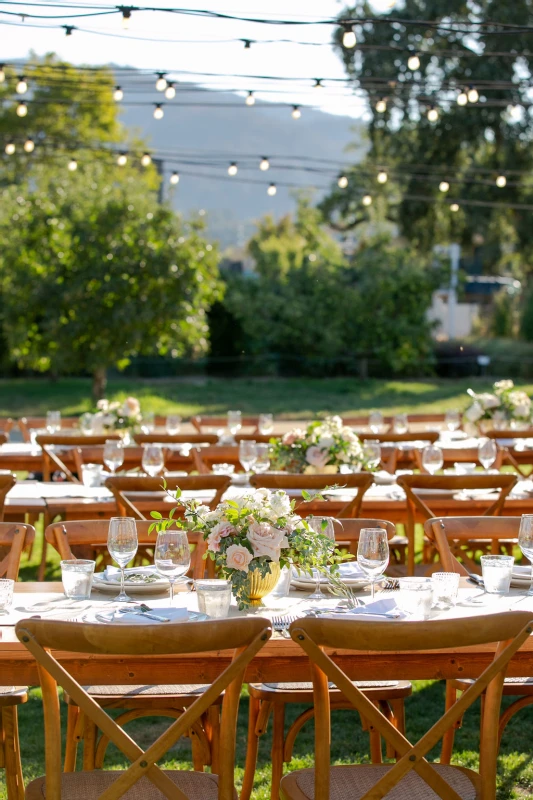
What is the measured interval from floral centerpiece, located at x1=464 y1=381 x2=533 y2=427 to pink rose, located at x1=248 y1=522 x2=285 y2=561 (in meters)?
5.97

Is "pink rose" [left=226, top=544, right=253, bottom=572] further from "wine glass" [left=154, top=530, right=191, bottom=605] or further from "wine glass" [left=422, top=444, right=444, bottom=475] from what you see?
"wine glass" [left=422, top=444, right=444, bottom=475]

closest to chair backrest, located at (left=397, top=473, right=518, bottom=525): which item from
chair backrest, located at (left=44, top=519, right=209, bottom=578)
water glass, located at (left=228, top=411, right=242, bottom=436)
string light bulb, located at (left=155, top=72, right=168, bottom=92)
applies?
chair backrest, located at (left=44, top=519, right=209, bottom=578)

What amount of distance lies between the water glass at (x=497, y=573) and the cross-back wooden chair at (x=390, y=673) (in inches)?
Answer: 27.9

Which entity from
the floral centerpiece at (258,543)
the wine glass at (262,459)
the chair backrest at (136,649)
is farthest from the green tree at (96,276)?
the chair backrest at (136,649)

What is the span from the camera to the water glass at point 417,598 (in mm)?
3217

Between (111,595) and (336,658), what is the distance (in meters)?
0.90

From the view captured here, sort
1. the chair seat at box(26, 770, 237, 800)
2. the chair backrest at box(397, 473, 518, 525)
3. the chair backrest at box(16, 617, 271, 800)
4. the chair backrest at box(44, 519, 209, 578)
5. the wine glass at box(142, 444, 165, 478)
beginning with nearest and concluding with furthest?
1. the chair backrest at box(16, 617, 271, 800)
2. the chair seat at box(26, 770, 237, 800)
3. the chair backrest at box(44, 519, 209, 578)
4. the chair backrest at box(397, 473, 518, 525)
5. the wine glass at box(142, 444, 165, 478)

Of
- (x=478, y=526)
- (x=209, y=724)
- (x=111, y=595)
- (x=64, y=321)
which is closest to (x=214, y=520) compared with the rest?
(x=111, y=595)

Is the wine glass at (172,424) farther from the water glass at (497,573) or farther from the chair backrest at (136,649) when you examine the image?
the chair backrest at (136,649)

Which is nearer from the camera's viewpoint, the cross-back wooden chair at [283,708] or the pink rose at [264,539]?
the pink rose at [264,539]

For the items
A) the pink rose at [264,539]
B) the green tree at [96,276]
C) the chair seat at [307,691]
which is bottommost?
the chair seat at [307,691]

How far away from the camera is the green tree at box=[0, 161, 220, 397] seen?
18844 millimetres

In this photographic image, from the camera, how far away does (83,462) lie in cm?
768

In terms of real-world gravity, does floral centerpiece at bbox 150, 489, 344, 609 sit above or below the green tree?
below
